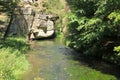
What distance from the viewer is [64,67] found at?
25.7 metres

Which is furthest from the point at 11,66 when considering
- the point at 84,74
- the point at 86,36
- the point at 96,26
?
the point at 96,26

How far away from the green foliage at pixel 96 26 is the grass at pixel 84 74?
277cm

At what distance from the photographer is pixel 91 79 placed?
71.9ft

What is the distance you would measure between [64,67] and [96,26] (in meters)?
4.47

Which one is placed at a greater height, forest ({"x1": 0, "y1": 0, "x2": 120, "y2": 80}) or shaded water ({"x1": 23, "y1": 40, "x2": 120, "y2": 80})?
forest ({"x1": 0, "y1": 0, "x2": 120, "y2": 80})

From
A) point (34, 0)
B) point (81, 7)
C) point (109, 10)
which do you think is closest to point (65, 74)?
point (109, 10)

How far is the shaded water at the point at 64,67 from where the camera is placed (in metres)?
22.4

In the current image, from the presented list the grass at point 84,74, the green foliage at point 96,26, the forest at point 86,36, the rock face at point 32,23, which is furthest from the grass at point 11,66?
the rock face at point 32,23

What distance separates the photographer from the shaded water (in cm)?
2236

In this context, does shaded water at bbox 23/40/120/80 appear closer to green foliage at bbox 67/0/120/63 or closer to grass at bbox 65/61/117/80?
grass at bbox 65/61/117/80

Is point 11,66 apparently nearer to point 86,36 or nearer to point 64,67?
point 64,67

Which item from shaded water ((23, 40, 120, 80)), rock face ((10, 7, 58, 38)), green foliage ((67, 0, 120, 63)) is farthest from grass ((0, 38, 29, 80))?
rock face ((10, 7, 58, 38))

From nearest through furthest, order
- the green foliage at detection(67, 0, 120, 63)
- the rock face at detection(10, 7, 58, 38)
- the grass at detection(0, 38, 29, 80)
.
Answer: the grass at detection(0, 38, 29, 80) < the green foliage at detection(67, 0, 120, 63) < the rock face at detection(10, 7, 58, 38)

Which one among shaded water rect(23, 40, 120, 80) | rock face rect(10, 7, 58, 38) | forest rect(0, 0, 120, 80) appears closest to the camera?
forest rect(0, 0, 120, 80)
